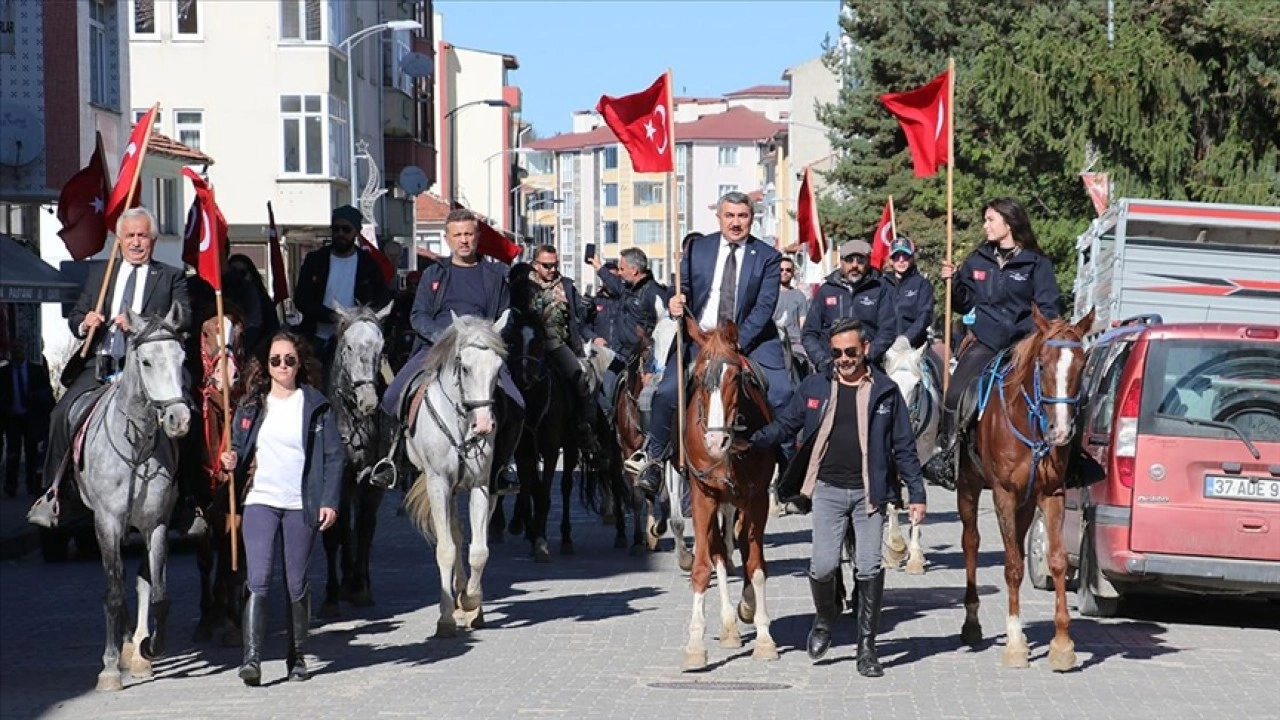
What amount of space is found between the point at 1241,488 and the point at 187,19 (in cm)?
4665

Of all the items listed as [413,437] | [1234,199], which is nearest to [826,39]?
[1234,199]

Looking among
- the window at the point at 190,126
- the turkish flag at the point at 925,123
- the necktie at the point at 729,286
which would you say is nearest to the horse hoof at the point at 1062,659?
the necktie at the point at 729,286

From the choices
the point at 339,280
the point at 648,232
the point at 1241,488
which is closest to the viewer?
the point at 1241,488

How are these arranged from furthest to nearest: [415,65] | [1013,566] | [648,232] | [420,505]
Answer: [648,232] → [415,65] → [420,505] → [1013,566]

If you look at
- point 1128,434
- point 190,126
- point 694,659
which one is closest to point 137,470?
point 694,659

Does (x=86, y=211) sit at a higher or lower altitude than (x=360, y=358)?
higher

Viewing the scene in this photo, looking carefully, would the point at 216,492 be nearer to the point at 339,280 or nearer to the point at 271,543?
the point at 271,543

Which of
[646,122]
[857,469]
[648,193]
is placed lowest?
[857,469]

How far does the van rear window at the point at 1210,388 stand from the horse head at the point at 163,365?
6.16 metres

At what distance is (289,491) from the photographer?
1214 cm

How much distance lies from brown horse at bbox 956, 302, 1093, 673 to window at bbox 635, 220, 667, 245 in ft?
530

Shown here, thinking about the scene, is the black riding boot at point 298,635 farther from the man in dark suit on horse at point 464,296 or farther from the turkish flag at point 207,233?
the man in dark suit on horse at point 464,296

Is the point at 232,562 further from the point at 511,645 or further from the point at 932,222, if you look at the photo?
the point at 932,222

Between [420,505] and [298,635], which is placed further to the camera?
[420,505]
